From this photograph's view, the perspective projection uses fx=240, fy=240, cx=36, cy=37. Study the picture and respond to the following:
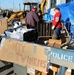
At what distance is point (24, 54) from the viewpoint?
16.1 ft

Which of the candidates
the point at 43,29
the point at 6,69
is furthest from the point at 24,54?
the point at 43,29

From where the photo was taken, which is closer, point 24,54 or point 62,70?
point 62,70

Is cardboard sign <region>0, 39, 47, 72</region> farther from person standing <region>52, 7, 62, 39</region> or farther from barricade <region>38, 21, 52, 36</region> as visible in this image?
person standing <region>52, 7, 62, 39</region>

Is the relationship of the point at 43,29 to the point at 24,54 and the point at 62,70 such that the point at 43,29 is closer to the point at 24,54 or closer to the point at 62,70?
the point at 24,54

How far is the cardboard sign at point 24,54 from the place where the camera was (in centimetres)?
459

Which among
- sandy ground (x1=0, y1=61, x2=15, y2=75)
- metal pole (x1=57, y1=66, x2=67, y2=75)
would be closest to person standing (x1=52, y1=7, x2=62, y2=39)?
sandy ground (x1=0, y1=61, x2=15, y2=75)

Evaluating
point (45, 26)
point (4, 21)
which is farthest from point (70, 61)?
point (45, 26)

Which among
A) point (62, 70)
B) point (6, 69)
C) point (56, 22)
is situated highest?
point (56, 22)

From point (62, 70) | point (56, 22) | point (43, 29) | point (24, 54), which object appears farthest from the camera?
point (56, 22)

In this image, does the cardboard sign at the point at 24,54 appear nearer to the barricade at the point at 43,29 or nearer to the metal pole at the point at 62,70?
the metal pole at the point at 62,70

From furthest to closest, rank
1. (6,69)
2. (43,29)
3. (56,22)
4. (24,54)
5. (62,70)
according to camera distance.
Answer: (56,22) → (43,29) → (6,69) → (24,54) → (62,70)

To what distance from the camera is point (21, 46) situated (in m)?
4.96

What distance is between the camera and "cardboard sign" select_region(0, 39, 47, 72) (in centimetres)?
459

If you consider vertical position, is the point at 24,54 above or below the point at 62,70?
above
